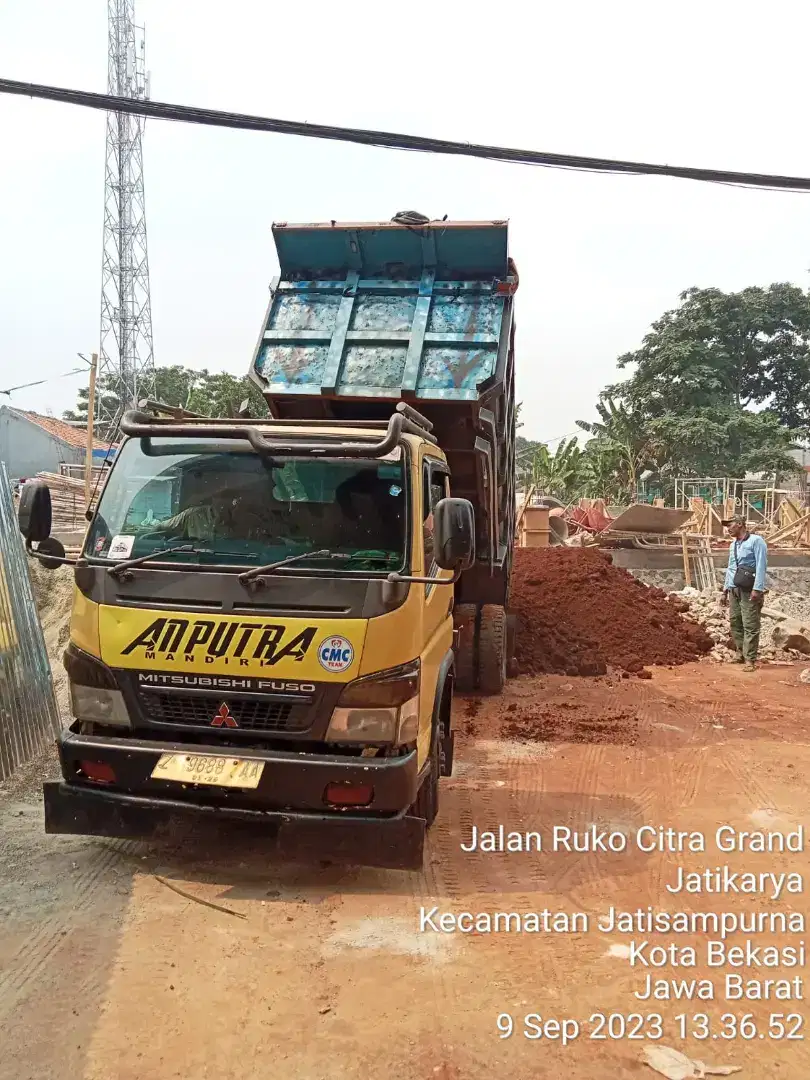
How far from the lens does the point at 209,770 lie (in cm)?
351

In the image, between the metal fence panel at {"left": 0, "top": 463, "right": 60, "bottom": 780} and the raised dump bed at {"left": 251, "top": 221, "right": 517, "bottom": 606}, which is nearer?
the metal fence panel at {"left": 0, "top": 463, "right": 60, "bottom": 780}

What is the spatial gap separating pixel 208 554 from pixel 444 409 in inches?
121

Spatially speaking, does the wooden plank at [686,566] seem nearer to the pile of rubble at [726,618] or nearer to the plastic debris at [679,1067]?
the pile of rubble at [726,618]

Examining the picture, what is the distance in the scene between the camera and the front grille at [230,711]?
3576mm

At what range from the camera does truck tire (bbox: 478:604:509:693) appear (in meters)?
7.97

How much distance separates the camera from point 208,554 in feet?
12.5

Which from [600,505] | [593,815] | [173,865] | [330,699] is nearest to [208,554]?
[330,699]

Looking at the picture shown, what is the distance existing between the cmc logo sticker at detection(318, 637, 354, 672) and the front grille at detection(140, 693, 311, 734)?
218 mm

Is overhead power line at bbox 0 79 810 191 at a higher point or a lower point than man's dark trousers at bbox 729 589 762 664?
higher

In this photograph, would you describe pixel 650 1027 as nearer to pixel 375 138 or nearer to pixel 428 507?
pixel 428 507

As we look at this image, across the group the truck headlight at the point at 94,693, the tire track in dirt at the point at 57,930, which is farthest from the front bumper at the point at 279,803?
the tire track in dirt at the point at 57,930

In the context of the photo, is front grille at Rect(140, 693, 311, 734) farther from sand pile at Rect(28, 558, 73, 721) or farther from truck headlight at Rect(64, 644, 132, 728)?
sand pile at Rect(28, 558, 73, 721)

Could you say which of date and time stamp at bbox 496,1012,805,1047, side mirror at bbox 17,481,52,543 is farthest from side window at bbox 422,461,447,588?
date and time stamp at bbox 496,1012,805,1047

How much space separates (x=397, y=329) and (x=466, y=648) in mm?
3225
